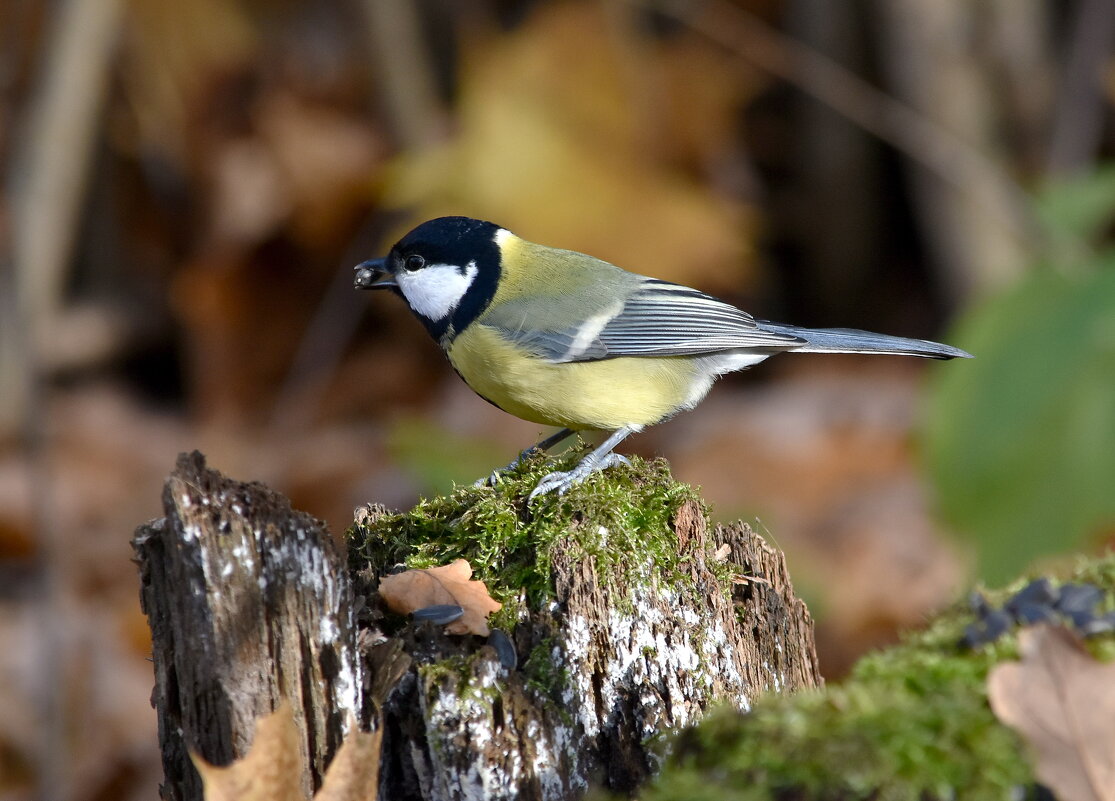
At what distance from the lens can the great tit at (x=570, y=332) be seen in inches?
110

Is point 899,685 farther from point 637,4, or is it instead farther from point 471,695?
point 637,4

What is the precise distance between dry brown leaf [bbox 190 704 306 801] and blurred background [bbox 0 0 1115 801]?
9.66 feet

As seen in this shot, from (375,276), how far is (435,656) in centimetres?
152

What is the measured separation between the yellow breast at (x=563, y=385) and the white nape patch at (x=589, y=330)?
0.03m

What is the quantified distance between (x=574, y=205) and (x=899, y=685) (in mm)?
4398

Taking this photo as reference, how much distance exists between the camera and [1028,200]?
4770 mm

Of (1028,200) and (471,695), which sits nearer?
(471,695)

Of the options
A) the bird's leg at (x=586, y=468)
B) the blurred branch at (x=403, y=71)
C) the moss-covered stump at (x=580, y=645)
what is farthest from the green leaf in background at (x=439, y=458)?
the moss-covered stump at (x=580, y=645)

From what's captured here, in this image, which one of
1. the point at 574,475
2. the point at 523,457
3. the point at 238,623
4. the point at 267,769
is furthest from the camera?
the point at 523,457

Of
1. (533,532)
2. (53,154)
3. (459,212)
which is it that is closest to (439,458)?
(459,212)

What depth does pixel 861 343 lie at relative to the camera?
2996 millimetres

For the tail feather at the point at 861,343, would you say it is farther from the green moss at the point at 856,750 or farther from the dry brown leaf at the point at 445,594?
the green moss at the point at 856,750

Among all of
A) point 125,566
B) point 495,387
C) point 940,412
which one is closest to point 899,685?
point 495,387

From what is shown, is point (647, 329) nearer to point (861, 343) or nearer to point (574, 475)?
point (861, 343)
